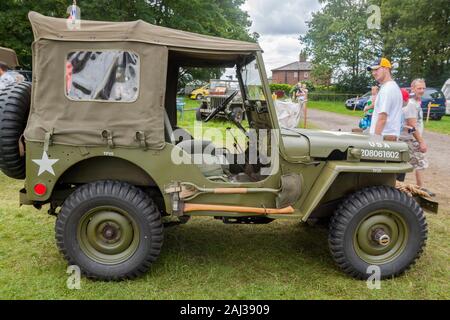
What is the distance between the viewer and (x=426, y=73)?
31.1 meters

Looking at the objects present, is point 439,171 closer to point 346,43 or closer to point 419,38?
point 419,38

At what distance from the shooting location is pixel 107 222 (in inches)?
136

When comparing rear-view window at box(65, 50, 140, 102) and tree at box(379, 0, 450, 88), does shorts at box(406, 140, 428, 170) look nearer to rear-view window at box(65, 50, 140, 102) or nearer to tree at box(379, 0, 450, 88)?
rear-view window at box(65, 50, 140, 102)

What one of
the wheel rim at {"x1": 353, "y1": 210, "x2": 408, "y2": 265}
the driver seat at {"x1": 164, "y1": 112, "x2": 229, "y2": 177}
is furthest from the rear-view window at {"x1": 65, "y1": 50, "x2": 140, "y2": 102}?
the wheel rim at {"x1": 353, "y1": 210, "x2": 408, "y2": 265}

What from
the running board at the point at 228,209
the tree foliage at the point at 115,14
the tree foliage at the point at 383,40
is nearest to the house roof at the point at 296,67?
the tree foliage at the point at 383,40

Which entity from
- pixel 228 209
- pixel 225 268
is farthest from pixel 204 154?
pixel 225 268

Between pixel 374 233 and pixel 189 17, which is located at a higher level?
pixel 189 17

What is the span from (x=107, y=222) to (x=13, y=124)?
41.9 inches

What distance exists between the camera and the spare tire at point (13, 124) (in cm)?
327

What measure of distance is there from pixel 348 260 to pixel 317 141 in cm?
104

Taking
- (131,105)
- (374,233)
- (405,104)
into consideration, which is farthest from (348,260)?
(405,104)

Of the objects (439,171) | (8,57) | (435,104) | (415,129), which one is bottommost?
(439,171)

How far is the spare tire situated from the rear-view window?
427 mm
